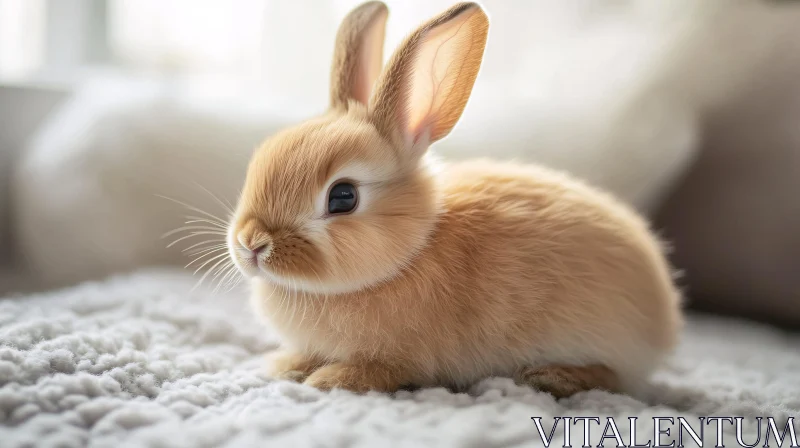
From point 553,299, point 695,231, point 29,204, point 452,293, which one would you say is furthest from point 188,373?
point 695,231

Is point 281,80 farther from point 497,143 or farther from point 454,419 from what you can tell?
point 454,419

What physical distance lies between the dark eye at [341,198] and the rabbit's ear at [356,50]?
17cm

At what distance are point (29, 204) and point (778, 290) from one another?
5.17 ft

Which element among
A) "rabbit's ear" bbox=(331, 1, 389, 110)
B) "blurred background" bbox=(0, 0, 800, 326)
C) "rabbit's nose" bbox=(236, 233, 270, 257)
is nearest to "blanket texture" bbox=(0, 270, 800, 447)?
Answer: "rabbit's nose" bbox=(236, 233, 270, 257)

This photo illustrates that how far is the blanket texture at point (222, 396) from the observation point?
24.6 inches

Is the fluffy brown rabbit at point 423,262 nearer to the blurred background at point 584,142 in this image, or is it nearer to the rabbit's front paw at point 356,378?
the rabbit's front paw at point 356,378

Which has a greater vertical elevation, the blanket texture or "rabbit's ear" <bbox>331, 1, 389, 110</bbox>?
"rabbit's ear" <bbox>331, 1, 389, 110</bbox>

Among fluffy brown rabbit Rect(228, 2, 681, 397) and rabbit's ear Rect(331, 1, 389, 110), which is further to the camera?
rabbit's ear Rect(331, 1, 389, 110)

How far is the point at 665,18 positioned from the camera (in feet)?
4.62

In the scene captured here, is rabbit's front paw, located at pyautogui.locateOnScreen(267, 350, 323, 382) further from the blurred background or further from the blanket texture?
the blurred background

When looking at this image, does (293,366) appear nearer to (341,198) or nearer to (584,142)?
(341,198)

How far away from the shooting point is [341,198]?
794mm

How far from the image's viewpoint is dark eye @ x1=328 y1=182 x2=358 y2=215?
2.60 ft

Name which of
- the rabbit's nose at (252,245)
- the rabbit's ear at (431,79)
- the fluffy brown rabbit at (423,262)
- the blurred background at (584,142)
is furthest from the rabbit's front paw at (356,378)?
the blurred background at (584,142)
